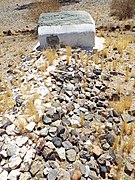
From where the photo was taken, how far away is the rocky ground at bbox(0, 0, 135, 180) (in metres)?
4.28

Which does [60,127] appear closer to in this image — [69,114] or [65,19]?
[69,114]

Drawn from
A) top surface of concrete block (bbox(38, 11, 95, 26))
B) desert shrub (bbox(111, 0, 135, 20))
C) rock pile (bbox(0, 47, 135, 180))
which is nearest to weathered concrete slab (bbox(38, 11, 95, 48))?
top surface of concrete block (bbox(38, 11, 95, 26))

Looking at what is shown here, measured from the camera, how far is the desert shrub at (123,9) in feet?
38.7

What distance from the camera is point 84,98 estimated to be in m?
5.89

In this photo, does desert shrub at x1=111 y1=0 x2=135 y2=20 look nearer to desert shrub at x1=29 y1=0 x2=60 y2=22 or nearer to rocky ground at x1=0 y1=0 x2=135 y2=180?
desert shrub at x1=29 y1=0 x2=60 y2=22

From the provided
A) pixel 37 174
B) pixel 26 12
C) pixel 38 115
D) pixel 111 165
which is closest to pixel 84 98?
pixel 38 115

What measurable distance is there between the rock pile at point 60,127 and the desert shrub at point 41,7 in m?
7.25

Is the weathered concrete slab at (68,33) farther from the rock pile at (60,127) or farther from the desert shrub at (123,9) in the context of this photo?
the desert shrub at (123,9)

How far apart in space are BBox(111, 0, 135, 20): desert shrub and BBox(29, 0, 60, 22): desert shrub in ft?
9.47

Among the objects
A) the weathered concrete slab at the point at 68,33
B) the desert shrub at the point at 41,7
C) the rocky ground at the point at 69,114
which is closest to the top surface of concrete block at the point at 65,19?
the weathered concrete slab at the point at 68,33

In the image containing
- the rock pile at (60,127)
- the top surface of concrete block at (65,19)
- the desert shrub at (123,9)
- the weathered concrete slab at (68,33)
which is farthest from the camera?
the desert shrub at (123,9)

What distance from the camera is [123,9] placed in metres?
12.1

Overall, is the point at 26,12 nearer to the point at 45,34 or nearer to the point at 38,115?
the point at 45,34

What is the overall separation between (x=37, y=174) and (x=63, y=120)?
1173mm
